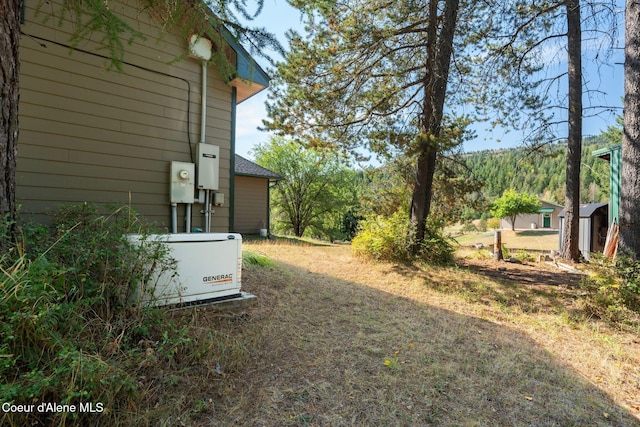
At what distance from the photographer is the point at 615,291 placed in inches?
154

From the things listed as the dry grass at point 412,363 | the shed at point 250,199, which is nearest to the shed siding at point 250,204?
the shed at point 250,199

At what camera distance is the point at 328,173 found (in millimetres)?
21266

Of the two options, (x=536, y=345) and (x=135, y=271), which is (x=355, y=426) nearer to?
(x=135, y=271)

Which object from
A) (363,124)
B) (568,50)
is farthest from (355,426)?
(568,50)

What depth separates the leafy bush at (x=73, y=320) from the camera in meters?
1.49

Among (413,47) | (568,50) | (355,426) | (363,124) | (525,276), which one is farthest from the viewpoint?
(568,50)

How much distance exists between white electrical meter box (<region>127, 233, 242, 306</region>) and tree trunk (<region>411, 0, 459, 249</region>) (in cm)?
475

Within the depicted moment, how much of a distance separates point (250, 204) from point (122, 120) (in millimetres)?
9418

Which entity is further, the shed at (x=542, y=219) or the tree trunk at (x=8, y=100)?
the shed at (x=542, y=219)

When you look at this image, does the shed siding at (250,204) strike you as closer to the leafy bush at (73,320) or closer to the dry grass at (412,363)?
the dry grass at (412,363)

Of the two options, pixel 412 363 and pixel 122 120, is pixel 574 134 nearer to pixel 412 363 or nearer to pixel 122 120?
pixel 412 363

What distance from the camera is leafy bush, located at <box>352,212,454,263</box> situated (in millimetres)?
6824

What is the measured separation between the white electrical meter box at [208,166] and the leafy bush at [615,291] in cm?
504

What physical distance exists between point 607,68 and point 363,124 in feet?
14.6
